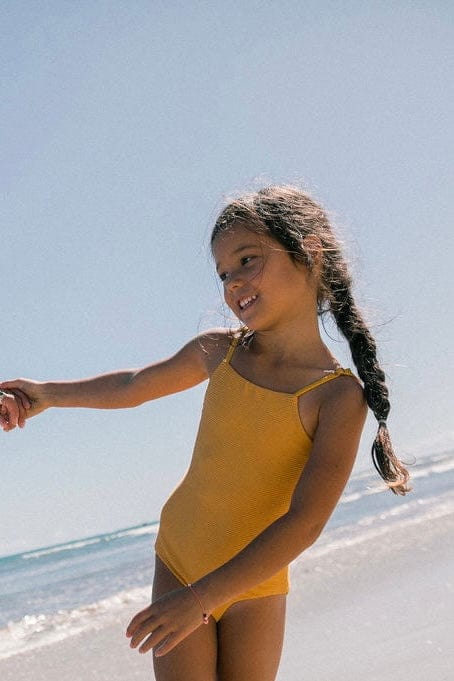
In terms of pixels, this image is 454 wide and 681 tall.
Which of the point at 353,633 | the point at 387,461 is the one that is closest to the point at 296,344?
the point at 387,461

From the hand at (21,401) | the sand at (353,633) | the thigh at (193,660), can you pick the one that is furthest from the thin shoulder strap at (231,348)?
the sand at (353,633)

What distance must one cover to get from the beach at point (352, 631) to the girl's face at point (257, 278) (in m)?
2.82

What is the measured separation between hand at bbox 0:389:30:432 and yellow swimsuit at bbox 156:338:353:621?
636 mm

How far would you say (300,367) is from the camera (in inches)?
100

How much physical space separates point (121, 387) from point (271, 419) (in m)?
0.59

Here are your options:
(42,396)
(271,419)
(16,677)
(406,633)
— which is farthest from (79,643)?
(271,419)

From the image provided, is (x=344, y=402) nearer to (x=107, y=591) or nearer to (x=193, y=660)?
(x=193, y=660)

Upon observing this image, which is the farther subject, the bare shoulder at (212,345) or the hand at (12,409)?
the hand at (12,409)

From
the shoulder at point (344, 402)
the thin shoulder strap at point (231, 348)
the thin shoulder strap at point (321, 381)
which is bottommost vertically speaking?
the shoulder at point (344, 402)

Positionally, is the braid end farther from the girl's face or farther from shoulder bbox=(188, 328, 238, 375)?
shoulder bbox=(188, 328, 238, 375)

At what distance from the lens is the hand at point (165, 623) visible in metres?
1.98

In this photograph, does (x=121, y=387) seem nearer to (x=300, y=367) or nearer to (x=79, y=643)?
(x=300, y=367)

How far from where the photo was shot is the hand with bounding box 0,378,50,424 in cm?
292

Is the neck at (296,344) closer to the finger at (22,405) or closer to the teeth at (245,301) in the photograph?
the teeth at (245,301)
